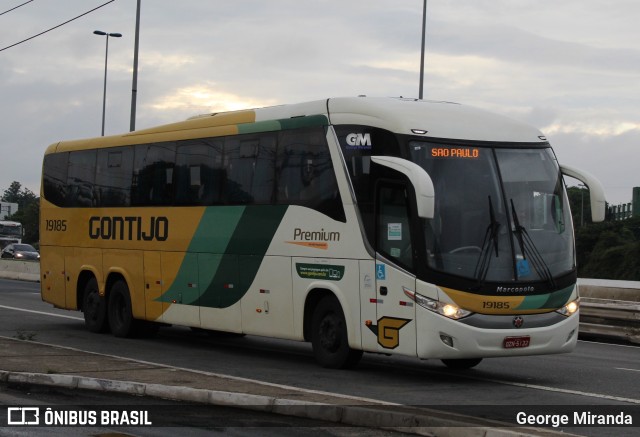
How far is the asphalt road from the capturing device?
12.5 m

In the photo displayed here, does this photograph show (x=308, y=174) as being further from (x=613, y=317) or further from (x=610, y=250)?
(x=610, y=250)

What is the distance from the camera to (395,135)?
47.3 ft

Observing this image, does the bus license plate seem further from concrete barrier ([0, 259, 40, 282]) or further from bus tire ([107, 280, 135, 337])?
concrete barrier ([0, 259, 40, 282])

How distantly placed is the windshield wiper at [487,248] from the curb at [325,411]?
11.6 feet

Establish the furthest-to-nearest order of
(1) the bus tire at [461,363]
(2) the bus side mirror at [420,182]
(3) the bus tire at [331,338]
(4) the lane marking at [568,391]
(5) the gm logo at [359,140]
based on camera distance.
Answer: (1) the bus tire at [461,363]
(3) the bus tire at [331,338]
(5) the gm logo at [359,140]
(2) the bus side mirror at [420,182]
(4) the lane marking at [568,391]

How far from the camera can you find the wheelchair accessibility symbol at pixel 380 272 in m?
14.5

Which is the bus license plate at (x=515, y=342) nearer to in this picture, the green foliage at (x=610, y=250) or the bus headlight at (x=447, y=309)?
the bus headlight at (x=447, y=309)

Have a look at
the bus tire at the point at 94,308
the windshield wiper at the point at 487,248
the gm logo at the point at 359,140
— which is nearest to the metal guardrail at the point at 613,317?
the windshield wiper at the point at 487,248

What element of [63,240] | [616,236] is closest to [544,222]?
[63,240]

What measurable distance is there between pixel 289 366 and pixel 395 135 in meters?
3.87

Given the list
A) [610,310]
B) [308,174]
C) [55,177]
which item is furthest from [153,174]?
[610,310]

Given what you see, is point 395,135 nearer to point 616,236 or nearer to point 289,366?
point 289,366

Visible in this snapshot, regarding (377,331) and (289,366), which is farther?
(289,366)

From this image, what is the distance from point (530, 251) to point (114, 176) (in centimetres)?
969
